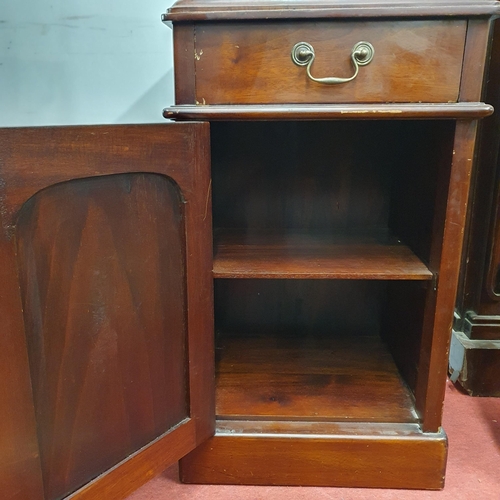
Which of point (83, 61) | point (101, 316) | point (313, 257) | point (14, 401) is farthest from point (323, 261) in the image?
point (83, 61)

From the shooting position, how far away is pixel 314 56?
708 millimetres

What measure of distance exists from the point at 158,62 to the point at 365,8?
0.63 meters

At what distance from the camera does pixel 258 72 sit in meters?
0.72

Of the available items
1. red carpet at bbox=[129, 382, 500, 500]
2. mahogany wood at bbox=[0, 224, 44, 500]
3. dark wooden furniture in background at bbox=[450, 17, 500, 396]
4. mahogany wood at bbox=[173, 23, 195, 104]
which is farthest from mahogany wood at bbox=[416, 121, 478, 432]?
mahogany wood at bbox=[0, 224, 44, 500]

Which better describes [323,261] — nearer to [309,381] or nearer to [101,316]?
[309,381]

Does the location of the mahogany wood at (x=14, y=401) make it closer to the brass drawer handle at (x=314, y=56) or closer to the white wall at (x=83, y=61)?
the brass drawer handle at (x=314, y=56)

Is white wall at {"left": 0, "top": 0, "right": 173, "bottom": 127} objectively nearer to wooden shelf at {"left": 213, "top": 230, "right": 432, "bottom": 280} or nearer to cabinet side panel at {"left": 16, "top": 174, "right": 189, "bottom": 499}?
wooden shelf at {"left": 213, "top": 230, "right": 432, "bottom": 280}

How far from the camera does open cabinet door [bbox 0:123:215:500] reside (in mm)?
555

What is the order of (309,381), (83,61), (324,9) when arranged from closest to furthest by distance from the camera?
(324,9) < (309,381) < (83,61)

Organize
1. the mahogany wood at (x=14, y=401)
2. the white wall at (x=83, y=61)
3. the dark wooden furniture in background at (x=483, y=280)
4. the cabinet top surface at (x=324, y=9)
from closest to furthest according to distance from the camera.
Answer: the mahogany wood at (x=14, y=401) < the cabinet top surface at (x=324, y=9) < the dark wooden furniture in background at (x=483, y=280) < the white wall at (x=83, y=61)

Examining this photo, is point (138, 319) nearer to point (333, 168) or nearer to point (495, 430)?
point (333, 168)

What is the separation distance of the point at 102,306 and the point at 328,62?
1.59 feet

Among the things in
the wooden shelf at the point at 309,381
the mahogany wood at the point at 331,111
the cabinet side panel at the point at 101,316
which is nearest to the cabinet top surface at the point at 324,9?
the mahogany wood at the point at 331,111

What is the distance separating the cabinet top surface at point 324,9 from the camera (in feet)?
2.22
